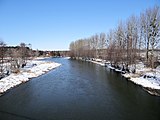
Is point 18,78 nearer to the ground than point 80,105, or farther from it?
farther from it

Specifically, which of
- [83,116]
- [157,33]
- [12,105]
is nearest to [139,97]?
[83,116]

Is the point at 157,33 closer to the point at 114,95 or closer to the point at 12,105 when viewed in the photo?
Answer: the point at 114,95

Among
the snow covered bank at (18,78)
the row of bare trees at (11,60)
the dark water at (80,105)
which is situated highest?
the row of bare trees at (11,60)

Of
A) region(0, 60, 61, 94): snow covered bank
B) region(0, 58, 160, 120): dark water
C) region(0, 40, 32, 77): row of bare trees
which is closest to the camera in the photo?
region(0, 58, 160, 120): dark water

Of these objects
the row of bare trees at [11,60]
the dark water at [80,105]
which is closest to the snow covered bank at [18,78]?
the row of bare trees at [11,60]

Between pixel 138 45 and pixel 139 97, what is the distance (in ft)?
78.3

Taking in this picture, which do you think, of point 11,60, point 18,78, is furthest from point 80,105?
point 11,60

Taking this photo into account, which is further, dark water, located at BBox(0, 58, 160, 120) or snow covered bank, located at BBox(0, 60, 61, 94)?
snow covered bank, located at BBox(0, 60, 61, 94)

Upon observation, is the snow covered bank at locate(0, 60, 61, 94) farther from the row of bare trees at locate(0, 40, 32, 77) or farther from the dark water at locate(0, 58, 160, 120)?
the dark water at locate(0, 58, 160, 120)

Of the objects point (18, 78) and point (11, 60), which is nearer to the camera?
point (18, 78)

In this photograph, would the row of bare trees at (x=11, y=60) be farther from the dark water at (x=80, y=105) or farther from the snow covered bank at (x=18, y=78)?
the dark water at (x=80, y=105)

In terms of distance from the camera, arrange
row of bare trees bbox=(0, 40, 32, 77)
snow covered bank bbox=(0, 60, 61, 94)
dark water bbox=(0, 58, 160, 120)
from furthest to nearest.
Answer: row of bare trees bbox=(0, 40, 32, 77), snow covered bank bbox=(0, 60, 61, 94), dark water bbox=(0, 58, 160, 120)

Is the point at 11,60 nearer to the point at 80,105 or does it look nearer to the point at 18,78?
the point at 18,78

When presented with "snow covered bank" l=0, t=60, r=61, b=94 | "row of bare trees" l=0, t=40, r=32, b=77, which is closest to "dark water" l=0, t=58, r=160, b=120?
"snow covered bank" l=0, t=60, r=61, b=94
